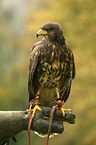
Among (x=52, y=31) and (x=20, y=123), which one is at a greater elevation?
(x=52, y=31)

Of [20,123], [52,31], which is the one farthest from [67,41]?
[20,123]

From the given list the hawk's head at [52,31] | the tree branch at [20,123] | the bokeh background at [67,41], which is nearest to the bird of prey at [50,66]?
the hawk's head at [52,31]

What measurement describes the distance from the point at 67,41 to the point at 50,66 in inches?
106

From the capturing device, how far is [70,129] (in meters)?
4.14

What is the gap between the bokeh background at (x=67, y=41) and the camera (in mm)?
4180

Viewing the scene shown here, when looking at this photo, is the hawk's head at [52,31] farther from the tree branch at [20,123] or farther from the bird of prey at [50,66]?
the tree branch at [20,123]

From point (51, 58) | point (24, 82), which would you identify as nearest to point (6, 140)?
point (51, 58)

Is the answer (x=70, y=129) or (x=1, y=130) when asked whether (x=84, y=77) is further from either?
(x=1, y=130)

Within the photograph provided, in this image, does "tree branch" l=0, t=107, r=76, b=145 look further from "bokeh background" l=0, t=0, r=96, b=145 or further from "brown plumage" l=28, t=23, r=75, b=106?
"bokeh background" l=0, t=0, r=96, b=145

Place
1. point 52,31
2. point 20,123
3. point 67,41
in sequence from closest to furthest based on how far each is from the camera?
point 20,123, point 52,31, point 67,41

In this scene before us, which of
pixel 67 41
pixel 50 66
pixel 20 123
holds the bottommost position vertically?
pixel 20 123

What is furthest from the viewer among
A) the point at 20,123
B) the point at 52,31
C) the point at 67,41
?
the point at 67,41

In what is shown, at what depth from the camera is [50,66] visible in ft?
5.41

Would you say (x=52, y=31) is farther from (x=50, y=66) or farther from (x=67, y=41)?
(x=67, y=41)
